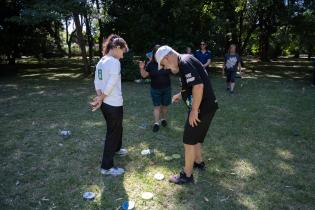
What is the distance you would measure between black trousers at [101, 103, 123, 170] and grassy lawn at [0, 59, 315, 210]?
0.27m

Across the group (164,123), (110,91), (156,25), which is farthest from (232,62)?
(156,25)

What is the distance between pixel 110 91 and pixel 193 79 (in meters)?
1.30

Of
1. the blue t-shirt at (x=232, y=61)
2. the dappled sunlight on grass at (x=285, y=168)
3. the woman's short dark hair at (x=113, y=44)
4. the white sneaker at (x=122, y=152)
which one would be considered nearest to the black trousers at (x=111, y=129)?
the white sneaker at (x=122, y=152)

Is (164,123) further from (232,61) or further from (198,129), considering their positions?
(232,61)

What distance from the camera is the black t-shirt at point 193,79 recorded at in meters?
3.90

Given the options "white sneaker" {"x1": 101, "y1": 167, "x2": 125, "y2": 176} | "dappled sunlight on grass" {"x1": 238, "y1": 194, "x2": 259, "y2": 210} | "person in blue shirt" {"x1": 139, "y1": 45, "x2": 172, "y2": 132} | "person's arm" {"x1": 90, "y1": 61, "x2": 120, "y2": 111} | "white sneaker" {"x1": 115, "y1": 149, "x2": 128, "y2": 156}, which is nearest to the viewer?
"dappled sunlight on grass" {"x1": 238, "y1": 194, "x2": 259, "y2": 210}

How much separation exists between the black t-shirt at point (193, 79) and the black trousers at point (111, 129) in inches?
42.8

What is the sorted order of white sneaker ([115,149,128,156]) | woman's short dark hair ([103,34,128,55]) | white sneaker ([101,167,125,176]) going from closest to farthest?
woman's short dark hair ([103,34,128,55]) < white sneaker ([101,167,125,176]) < white sneaker ([115,149,128,156])

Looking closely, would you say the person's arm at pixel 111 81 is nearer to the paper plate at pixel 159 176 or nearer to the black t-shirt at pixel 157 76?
the paper plate at pixel 159 176

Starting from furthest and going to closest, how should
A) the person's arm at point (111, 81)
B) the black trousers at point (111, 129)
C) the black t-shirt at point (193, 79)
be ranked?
1. the black trousers at point (111, 129)
2. the person's arm at point (111, 81)
3. the black t-shirt at point (193, 79)

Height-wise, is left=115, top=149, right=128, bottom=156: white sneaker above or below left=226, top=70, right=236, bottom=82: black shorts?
below

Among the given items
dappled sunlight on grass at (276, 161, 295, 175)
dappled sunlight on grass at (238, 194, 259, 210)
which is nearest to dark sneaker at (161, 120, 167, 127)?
dappled sunlight on grass at (276, 161, 295, 175)

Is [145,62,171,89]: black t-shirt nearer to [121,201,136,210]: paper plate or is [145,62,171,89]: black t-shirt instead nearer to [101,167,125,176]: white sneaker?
[101,167,125,176]: white sneaker

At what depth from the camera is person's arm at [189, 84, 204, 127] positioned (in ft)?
12.9
